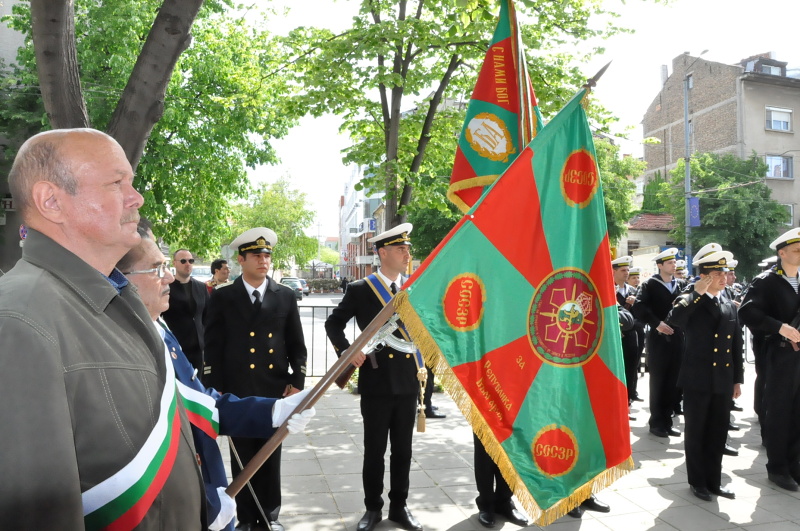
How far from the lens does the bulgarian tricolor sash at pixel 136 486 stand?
4.69 feet

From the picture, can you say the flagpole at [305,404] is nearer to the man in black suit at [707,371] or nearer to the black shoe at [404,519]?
the black shoe at [404,519]

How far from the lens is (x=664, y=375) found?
26.7 feet

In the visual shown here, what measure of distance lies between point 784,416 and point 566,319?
439 centimetres

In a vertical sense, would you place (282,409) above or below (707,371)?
above

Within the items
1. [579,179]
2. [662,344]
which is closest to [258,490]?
[579,179]

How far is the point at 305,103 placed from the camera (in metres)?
10.3

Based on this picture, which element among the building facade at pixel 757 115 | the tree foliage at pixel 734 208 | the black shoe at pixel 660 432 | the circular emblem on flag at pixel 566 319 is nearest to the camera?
the circular emblem on flag at pixel 566 319

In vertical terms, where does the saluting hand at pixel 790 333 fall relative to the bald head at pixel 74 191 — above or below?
below

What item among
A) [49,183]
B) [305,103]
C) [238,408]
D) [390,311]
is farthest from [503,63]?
[305,103]

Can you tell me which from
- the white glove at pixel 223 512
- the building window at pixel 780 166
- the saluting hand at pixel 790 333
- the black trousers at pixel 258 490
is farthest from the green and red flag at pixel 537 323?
the building window at pixel 780 166

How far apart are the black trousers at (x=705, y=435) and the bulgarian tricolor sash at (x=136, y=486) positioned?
5.23 metres

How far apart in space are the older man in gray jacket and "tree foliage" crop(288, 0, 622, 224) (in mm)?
8130

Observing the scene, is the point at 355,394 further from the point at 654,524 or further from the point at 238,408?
the point at 238,408

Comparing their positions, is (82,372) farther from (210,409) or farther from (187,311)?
(187,311)
